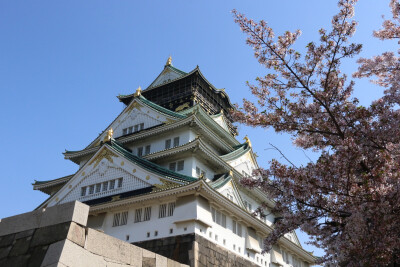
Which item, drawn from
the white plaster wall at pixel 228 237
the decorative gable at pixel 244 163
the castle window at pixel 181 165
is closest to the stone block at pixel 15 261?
the white plaster wall at pixel 228 237

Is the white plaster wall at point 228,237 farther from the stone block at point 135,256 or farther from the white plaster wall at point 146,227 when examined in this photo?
the stone block at point 135,256

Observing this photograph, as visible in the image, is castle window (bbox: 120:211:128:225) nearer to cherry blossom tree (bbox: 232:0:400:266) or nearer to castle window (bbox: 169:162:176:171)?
castle window (bbox: 169:162:176:171)

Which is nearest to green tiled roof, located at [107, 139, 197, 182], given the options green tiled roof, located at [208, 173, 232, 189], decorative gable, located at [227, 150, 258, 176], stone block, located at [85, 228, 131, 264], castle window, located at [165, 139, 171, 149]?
green tiled roof, located at [208, 173, 232, 189]

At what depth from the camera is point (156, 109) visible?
2988 cm

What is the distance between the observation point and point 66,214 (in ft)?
25.5

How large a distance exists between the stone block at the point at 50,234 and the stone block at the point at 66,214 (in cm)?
11

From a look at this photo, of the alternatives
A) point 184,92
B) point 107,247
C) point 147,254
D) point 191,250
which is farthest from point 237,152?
point 107,247

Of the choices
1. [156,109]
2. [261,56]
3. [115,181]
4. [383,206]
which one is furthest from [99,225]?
[383,206]

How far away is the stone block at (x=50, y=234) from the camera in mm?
7523

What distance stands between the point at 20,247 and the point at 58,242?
1.26 m

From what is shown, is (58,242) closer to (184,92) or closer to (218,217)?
(218,217)

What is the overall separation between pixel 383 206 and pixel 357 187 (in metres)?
0.76

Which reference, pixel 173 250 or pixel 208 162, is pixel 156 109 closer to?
pixel 208 162

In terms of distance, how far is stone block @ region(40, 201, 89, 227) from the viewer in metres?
7.72
